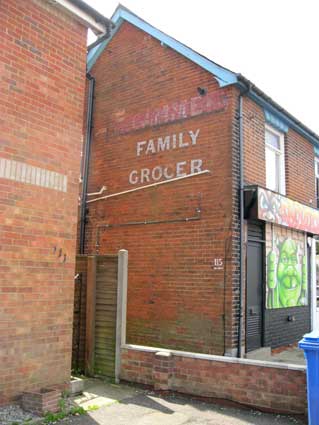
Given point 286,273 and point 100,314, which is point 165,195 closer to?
point 100,314

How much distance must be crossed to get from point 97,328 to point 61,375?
1571 millimetres

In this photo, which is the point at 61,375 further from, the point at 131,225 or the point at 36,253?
the point at 131,225

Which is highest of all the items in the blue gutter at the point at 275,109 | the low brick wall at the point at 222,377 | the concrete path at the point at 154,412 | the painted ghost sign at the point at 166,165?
the blue gutter at the point at 275,109

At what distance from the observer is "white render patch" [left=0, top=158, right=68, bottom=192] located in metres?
5.75

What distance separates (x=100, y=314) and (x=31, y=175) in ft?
9.59

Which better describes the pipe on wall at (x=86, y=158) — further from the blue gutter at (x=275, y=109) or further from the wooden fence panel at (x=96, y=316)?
the blue gutter at (x=275, y=109)

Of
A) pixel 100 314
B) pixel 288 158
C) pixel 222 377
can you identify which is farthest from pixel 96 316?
pixel 288 158

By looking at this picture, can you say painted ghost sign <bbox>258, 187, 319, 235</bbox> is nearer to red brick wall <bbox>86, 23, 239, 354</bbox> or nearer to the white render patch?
red brick wall <bbox>86, 23, 239, 354</bbox>

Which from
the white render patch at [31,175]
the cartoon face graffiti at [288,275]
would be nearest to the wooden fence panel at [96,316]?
the white render patch at [31,175]

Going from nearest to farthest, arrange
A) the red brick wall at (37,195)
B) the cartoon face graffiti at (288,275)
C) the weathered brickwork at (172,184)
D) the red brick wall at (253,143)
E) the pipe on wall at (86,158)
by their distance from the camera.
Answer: the red brick wall at (37,195) → the weathered brickwork at (172,184) → the red brick wall at (253,143) → the cartoon face graffiti at (288,275) → the pipe on wall at (86,158)

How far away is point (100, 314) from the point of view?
782cm

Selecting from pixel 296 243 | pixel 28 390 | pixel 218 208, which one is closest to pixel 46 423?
pixel 28 390

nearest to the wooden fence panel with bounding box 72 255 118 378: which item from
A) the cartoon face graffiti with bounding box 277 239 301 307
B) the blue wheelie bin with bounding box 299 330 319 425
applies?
the blue wheelie bin with bounding box 299 330 319 425

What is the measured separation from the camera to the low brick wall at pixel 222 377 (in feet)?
19.5
